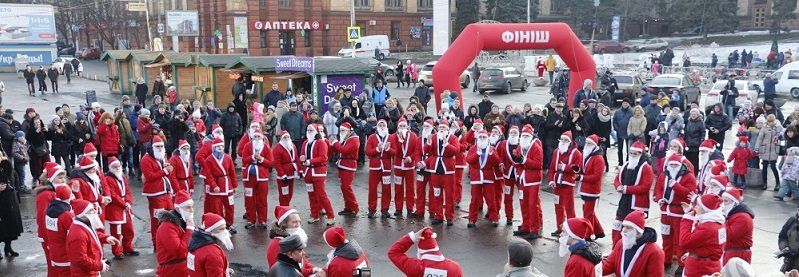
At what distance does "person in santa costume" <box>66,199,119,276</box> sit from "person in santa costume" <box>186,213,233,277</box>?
1494 mm

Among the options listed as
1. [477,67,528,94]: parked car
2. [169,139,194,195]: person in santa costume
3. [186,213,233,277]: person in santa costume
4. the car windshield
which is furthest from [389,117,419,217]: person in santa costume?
[477,67,528,94]: parked car

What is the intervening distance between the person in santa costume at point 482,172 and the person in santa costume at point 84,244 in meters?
6.02

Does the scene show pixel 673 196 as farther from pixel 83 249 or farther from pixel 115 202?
pixel 115 202

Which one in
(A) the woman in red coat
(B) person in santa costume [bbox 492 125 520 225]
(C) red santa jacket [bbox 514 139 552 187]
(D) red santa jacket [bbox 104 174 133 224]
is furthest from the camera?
(A) the woman in red coat

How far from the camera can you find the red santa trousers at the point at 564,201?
1101 cm

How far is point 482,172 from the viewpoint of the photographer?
1175cm

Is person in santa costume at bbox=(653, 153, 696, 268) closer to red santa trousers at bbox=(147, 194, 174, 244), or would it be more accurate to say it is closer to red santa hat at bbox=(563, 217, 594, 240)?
red santa hat at bbox=(563, 217, 594, 240)

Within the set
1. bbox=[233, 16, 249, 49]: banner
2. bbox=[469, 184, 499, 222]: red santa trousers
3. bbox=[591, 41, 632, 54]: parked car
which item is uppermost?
bbox=[233, 16, 249, 49]: banner

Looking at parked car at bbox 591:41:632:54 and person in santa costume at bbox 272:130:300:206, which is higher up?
parked car at bbox 591:41:632:54

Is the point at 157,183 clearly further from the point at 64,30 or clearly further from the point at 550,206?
the point at 64,30

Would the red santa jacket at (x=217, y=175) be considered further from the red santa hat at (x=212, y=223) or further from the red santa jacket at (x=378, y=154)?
the red santa hat at (x=212, y=223)

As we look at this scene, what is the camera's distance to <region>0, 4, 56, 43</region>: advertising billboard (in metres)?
52.2

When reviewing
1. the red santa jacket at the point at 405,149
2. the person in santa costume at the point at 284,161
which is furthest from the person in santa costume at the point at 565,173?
the person in santa costume at the point at 284,161

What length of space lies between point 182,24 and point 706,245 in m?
49.7
